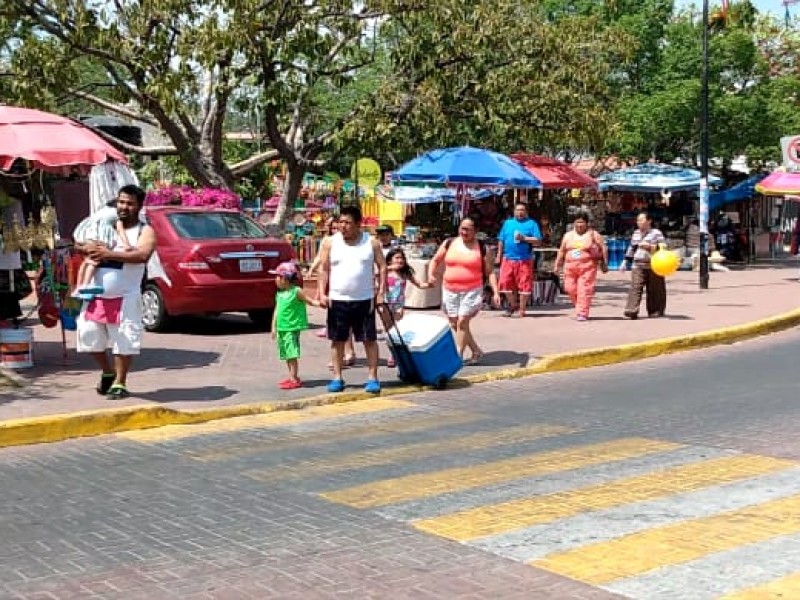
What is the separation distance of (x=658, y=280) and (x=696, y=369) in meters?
4.38

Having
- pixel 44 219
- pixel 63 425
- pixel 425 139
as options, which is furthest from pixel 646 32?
pixel 63 425

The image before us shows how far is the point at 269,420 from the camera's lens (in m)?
9.05

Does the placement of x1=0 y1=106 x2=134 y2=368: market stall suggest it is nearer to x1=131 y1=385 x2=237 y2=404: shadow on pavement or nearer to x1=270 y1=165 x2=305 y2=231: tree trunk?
x1=131 y1=385 x2=237 y2=404: shadow on pavement

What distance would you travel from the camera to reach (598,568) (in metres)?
5.02

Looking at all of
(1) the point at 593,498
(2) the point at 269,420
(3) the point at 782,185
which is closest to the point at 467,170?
(2) the point at 269,420

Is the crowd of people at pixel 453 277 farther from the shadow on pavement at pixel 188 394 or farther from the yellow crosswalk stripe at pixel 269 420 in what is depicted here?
the shadow on pavement at pixel 188 394

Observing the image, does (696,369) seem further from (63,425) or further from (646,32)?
(646,32)

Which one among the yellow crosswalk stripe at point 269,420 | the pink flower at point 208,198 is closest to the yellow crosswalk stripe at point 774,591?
the yellow crosswalk stripe at point 269,420

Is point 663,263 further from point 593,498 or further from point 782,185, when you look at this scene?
point 782,185

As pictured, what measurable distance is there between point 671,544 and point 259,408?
4.74 m

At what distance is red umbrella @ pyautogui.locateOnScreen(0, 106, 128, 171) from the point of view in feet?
32.9

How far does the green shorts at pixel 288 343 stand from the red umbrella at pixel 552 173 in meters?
12.0

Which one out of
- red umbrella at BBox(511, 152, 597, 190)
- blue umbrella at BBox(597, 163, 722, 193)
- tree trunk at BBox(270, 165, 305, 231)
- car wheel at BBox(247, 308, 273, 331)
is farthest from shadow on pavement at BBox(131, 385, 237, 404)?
blue umbrella at BBox(597, 163, 722, 193)

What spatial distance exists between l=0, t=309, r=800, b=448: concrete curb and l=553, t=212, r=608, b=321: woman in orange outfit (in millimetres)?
1883
